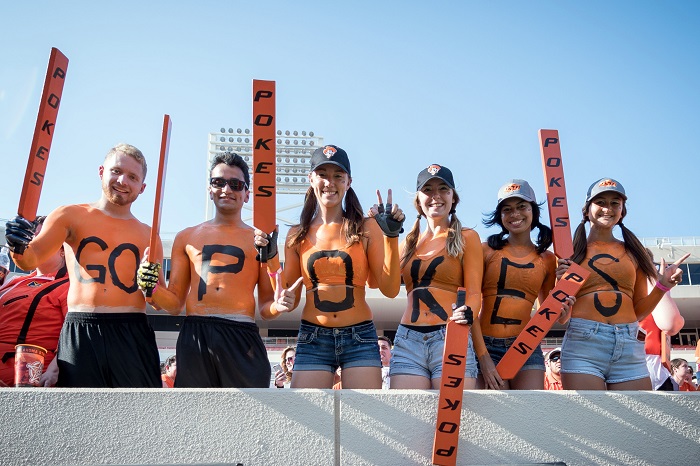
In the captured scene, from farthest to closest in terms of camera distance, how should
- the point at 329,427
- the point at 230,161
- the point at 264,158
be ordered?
the point at 230,161 < the point at 264,158 < the point at 329,427

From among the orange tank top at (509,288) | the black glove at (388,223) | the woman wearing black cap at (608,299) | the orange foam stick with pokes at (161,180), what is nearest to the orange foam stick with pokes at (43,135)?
the orange foam stick with pokes at (161,180)

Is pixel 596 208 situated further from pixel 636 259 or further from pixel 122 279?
pixel 122 279

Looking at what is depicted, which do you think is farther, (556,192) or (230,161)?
(556,192)

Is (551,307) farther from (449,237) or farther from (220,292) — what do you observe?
(220,292)

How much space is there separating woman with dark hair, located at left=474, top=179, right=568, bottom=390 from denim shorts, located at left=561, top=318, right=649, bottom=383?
0.23 meters

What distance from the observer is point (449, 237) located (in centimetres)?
436

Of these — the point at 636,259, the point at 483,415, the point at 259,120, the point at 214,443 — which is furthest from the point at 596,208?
the point at 214,443

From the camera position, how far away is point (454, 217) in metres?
4.56

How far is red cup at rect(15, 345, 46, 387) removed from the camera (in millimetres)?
3410

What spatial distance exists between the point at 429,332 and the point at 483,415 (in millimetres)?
863

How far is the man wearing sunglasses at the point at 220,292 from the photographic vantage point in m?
3.90

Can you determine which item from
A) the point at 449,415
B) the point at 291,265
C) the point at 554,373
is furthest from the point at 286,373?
the point at 449,415

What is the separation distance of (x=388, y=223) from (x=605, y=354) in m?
1.77

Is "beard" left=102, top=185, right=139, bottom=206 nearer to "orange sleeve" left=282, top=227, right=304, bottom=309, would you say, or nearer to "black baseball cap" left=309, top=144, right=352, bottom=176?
"orange sleeve" left=282, top=227, right=304, bottom=309
